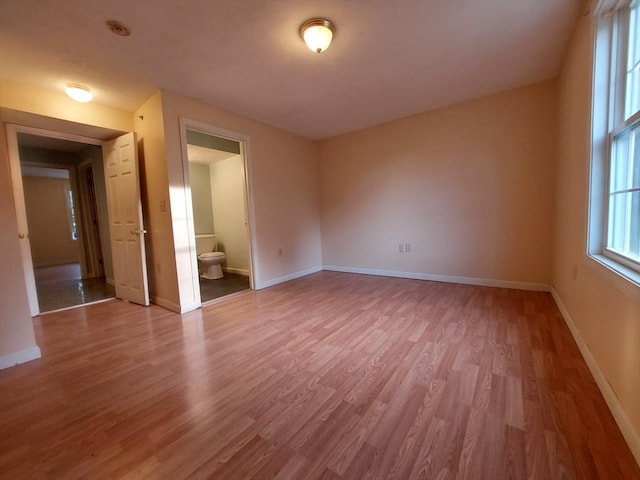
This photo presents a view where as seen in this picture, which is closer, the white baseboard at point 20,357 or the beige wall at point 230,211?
the white baseboard at point 20,357

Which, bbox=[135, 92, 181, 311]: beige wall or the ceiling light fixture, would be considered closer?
the ceiling light fixture

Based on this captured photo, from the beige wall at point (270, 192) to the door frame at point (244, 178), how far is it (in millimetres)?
39

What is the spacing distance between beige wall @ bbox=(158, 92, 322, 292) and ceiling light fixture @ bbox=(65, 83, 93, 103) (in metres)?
0.71

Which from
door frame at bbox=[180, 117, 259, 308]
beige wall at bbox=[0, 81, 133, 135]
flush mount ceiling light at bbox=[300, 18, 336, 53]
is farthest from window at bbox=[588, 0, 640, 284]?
beige wall at bbox=[0, 81, 133, 135]

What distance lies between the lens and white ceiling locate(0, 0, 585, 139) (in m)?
1.73

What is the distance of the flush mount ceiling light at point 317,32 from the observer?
1845 mm

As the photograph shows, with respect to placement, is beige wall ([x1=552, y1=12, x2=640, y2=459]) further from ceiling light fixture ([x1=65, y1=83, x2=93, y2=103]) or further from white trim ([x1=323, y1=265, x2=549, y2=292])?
ceiling light fixture ([x1=65, y1=83, x2=93, y2=103])

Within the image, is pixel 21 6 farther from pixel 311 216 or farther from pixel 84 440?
pixel 311 216

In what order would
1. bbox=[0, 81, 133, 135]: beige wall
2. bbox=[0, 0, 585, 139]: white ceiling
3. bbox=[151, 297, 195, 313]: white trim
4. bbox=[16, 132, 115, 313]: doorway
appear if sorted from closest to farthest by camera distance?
bbox=[0, 0, 585, 139]: white ceiling → bbox=[0, 81, 133, 135]: beige wall → bbox=[151, 297, 195, 313]: white trim → bbox=[16, 132, 115, 313]: doorway

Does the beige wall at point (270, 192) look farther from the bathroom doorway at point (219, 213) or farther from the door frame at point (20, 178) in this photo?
the door frame at point (20, 178)

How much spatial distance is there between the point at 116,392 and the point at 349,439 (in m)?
1.42

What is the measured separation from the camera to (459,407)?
133 cm

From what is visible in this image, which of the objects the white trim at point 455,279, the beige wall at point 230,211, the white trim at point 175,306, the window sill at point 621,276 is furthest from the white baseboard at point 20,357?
the white trim at point 455,279

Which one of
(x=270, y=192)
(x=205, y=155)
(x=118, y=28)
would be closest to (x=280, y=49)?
(x=118, y=28)
